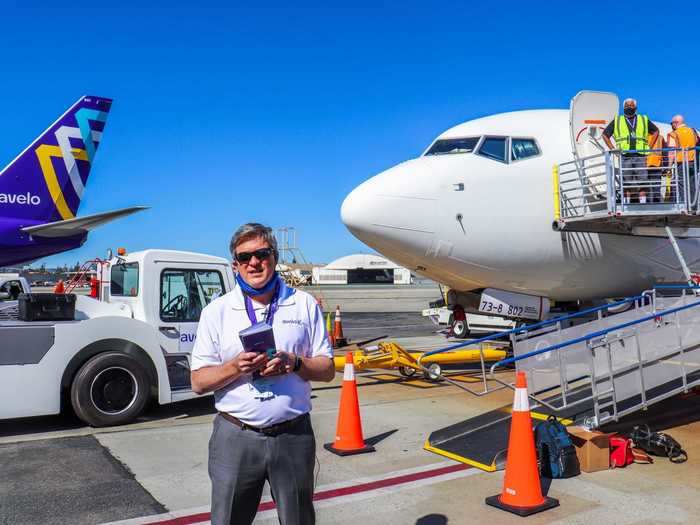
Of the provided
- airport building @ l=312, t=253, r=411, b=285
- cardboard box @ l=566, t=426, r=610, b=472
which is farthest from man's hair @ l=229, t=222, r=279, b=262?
airport building @ l=312, t=253, r=411, b=285

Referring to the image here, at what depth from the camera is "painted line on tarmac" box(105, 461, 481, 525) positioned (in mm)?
4613

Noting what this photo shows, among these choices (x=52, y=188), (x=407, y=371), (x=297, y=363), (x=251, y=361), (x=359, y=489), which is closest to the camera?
(x=251, y=361)

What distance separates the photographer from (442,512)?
4.72m

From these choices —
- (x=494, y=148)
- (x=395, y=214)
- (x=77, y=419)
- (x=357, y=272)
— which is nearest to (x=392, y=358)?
(x=395, y=214)

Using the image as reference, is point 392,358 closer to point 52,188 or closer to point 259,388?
point 259,388

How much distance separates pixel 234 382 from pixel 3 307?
7.03 m

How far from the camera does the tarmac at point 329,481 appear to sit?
4.68 m

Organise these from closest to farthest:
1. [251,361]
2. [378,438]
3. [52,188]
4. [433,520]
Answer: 1. [251,361]
2. [433,520]
3. [378,438]
4. [52,188]

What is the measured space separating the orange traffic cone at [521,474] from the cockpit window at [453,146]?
541cm

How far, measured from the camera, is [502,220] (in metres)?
9.23

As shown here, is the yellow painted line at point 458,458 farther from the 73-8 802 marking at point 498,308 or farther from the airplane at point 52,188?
the airplane at point 52,188

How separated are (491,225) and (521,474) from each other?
491cm

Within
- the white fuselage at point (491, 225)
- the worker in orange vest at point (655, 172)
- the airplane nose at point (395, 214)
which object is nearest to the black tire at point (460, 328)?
the white fuselage at point (491, 225)

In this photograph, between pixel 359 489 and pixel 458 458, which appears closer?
pixel 359 489
